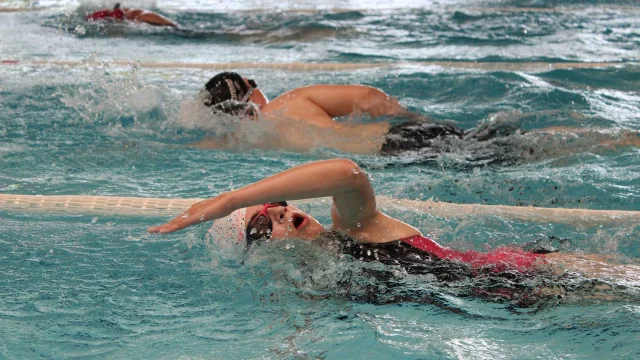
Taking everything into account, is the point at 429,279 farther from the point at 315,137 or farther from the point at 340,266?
the point at 315,137

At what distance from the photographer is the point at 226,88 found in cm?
432

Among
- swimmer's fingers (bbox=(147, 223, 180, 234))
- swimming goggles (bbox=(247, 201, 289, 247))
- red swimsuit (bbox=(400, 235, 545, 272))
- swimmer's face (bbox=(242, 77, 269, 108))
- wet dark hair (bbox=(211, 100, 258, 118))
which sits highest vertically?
swimmer's face (bbox=(242, 77, 269, 108))

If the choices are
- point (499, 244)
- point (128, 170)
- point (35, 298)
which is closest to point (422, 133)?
point (499, 244)

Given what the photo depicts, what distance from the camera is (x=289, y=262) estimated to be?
8.80ft

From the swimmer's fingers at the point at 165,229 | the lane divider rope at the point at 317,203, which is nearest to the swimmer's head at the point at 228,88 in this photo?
the lane divider rope at the point at 317,203

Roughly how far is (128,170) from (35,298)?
1.53 meters

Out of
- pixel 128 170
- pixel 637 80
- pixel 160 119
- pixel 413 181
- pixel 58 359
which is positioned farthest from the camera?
pixel 637 80

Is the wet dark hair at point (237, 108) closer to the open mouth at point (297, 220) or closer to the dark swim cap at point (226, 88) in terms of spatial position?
the dark swim cap at point (226, 88)

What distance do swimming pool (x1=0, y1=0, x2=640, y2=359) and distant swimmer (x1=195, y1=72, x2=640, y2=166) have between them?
0.10 metres

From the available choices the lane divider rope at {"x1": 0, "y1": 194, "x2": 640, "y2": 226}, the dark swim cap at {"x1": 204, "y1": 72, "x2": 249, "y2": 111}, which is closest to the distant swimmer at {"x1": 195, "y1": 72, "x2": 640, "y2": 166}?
the dark swim cap at {"x1": 204, "y1": 72, "x2": 249, "y2": 111}

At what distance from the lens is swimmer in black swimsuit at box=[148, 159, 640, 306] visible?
2.32m

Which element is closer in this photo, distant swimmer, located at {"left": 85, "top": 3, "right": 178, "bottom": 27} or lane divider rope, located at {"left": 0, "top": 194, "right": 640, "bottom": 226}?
lane divider rope, located at {"left": 0, "top": 194, "right": 640, "bottom": 226}

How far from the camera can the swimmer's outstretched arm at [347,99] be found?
434 centimetres

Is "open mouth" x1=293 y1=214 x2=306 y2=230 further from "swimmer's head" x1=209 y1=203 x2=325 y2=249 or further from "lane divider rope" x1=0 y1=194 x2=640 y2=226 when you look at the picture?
"lane divider rope" x1=0 y1=194 x2=640 y2=226
